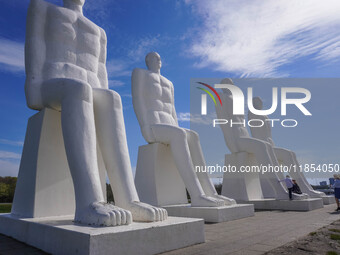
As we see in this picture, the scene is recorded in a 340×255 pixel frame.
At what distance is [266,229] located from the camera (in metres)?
5.48

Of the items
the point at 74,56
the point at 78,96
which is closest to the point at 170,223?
the point at 78,96

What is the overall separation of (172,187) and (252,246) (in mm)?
4393

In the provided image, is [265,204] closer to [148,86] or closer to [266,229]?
[266,229]

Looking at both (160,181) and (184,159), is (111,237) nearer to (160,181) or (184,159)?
(184,159)

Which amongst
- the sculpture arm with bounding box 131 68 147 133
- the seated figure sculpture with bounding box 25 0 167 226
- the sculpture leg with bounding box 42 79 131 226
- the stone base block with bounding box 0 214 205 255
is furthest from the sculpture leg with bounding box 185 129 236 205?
the sculpture leg with bounding box 42 79 131 226

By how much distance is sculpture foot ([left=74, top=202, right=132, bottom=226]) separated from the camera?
338 cm

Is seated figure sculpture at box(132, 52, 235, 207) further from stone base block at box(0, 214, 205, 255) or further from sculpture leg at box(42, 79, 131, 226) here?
sculpture leg at box(42, 79, 131, 226)

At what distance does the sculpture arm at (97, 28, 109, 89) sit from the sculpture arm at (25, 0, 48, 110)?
1045 millimetres

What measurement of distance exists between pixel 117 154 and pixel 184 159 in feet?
9.67

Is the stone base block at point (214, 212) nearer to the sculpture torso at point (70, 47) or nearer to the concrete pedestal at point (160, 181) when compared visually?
the concrete pedestal at point (160, 181)

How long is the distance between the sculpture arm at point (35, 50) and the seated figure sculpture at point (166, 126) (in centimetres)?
328

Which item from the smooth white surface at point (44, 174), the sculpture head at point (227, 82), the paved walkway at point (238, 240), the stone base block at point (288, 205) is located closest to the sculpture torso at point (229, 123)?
the sculpture head at point (227, 82)

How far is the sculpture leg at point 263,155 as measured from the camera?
994 cm

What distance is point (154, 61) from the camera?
27.9 ft
